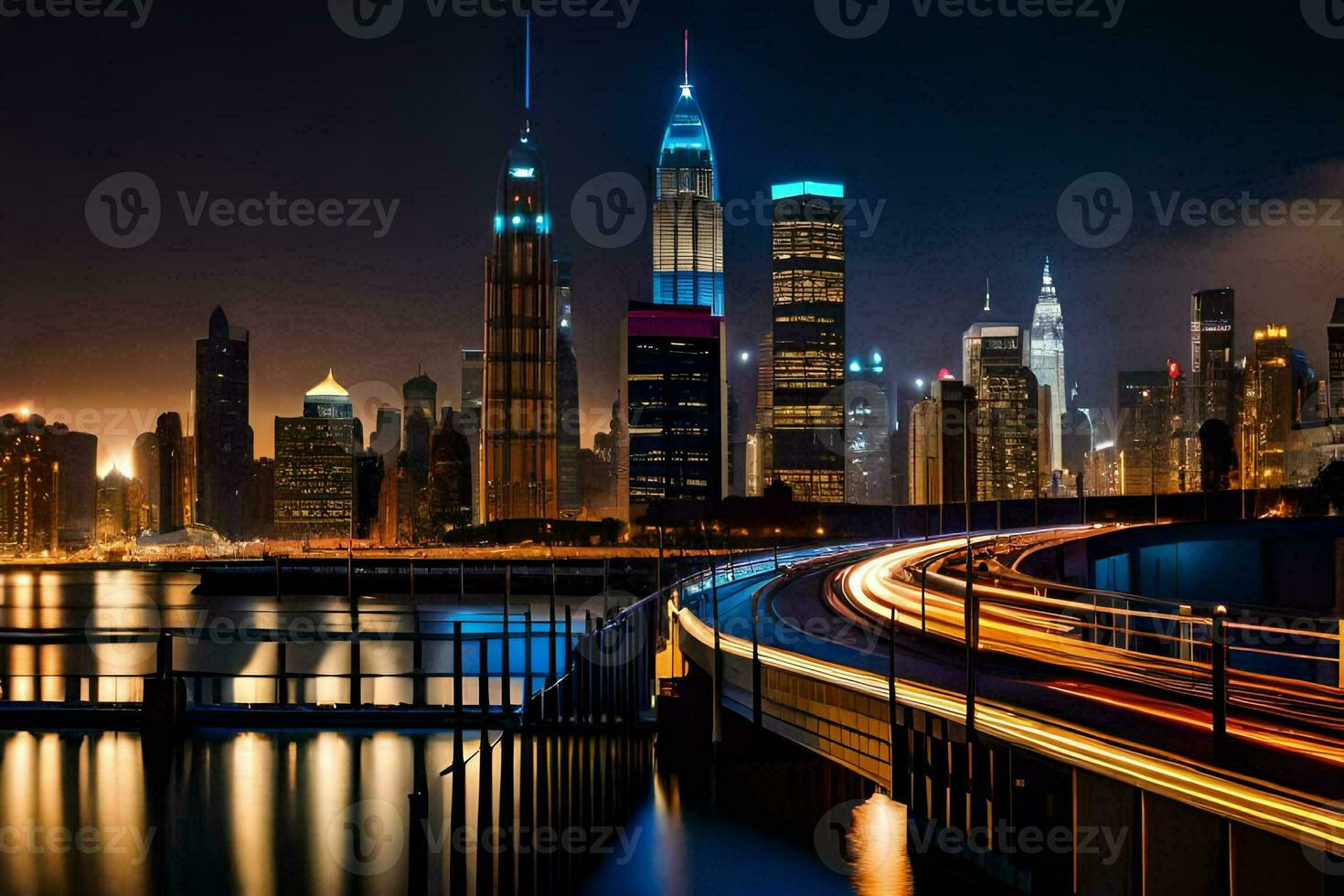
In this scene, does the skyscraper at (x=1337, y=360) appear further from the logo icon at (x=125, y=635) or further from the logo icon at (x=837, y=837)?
the logo icon at (x=837, y=837)

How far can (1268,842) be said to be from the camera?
1093cm

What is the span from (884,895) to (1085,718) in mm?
10201

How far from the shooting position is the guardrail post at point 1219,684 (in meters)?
12.8

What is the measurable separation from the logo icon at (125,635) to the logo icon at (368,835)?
844cm

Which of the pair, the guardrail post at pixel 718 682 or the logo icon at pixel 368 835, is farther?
the guardrail post at pixel 718 682

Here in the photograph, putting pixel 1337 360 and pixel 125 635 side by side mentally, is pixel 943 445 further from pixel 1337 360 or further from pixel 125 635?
pixel 125 635

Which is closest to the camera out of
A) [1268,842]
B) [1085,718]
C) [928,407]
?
[1268,842]

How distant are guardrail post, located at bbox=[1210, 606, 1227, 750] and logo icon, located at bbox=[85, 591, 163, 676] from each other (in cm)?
2491

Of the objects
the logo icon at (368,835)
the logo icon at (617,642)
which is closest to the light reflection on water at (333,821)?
the logo icon at (368,835)

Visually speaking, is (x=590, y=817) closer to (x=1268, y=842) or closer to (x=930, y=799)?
(x=930, y=799)

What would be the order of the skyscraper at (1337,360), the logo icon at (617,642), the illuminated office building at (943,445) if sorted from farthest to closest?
the skyscraper at (1337,360)
the illuminated office building at (943,445)
the logo icon at (617,642)

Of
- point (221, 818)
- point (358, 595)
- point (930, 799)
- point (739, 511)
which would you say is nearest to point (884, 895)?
point (930, 799)

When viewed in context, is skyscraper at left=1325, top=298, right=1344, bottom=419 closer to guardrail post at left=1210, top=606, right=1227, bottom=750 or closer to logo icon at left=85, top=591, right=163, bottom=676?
logo icon at left=85, top=591, right=163, bottom=676

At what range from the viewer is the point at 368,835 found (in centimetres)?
2530
